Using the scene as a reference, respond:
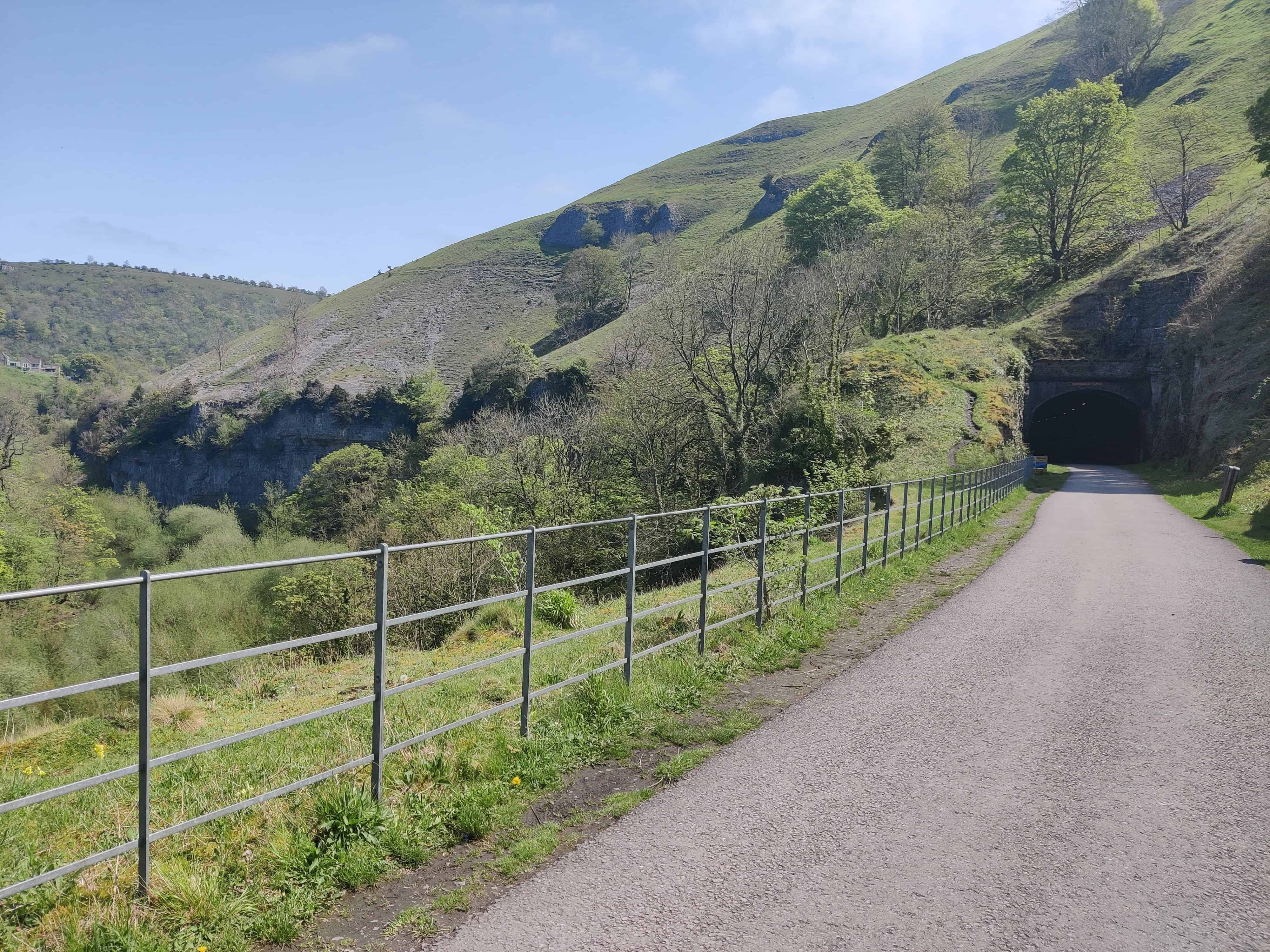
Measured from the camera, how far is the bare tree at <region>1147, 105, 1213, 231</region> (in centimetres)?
5662

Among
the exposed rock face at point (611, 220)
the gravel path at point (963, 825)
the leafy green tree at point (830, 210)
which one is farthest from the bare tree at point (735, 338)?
the exposed rock face at point (611, 220)

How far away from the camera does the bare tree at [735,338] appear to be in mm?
26797

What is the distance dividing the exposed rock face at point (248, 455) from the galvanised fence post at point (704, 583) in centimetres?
7208

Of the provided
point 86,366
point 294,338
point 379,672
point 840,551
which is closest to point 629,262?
point 294,338

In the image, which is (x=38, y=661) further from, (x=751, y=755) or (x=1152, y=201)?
(x=1152, y=201)

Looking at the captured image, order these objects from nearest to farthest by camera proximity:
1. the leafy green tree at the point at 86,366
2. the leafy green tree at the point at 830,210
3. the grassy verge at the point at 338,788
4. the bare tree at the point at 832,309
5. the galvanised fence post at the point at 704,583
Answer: the grassy verge at the point at 338,788 < the galvanised fence post at the point at 704,583 < the bare tree at the point at 832,309 < the leafy green tree at the point at 830,210 < the leafy green tree at the point at 86,366

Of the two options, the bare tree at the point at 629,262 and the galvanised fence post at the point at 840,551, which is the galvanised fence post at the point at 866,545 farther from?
the bare tree at the point at 629,262

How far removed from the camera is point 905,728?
19.2 ft

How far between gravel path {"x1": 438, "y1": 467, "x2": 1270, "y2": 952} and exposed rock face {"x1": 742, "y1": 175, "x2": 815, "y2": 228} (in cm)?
12685

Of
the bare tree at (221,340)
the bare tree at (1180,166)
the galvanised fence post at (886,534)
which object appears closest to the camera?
the galvanised fence post at (886,534)

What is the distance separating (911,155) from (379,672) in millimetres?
95182

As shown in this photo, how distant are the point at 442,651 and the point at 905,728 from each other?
795cm

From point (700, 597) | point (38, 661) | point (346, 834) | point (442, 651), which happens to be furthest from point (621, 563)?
point (38, 661)

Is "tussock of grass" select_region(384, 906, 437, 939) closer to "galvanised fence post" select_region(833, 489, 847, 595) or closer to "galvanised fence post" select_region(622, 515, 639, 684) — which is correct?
"galvanised fence post" select_region(622, 515, 639, 684)
